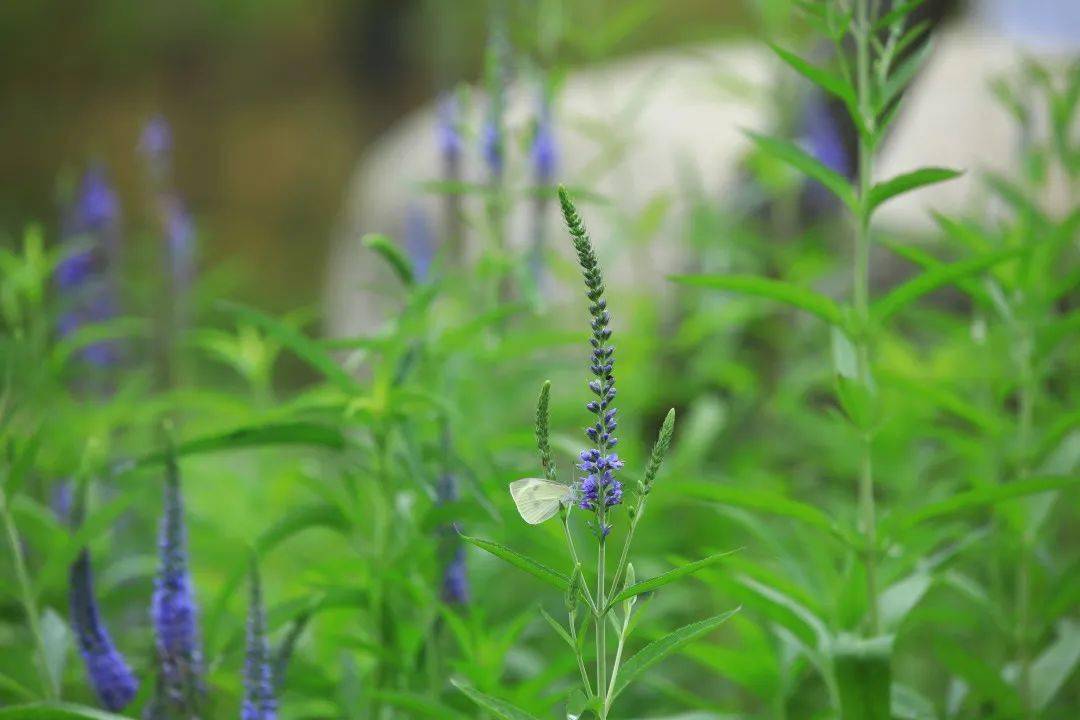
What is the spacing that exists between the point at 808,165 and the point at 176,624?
644mm

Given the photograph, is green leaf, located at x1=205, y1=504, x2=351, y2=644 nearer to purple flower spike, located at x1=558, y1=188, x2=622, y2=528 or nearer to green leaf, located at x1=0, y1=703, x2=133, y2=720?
green leaf, located at x1=0, y1=703, x2=133, y2=720

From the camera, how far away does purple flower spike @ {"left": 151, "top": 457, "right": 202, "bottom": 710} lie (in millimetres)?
823

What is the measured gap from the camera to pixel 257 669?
783 millimetres

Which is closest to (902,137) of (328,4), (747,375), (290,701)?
(747,375)

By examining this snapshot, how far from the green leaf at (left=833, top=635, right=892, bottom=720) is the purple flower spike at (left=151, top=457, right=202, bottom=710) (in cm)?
52

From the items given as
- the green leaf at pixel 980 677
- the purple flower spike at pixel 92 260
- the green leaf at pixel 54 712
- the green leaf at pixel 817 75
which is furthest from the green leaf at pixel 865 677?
A: the purple flower spike at pixel 92 260

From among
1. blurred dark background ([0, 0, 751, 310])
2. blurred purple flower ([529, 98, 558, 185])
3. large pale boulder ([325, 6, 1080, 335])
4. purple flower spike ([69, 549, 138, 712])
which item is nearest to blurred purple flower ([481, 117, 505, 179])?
blurred purple flower ([529, 98, 558, 185])

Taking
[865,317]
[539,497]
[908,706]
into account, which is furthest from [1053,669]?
[539,497]

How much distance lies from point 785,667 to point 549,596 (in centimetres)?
43

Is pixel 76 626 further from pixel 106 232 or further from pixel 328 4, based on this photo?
pixel 328 4

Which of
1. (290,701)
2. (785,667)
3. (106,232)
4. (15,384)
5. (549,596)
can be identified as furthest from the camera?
(106,232)

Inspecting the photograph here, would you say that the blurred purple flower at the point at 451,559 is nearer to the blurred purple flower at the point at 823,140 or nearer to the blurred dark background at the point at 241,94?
the blurred purple flower at the point at 823,140

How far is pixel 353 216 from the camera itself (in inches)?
166

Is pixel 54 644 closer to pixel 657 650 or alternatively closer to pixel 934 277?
pixel 657 650
